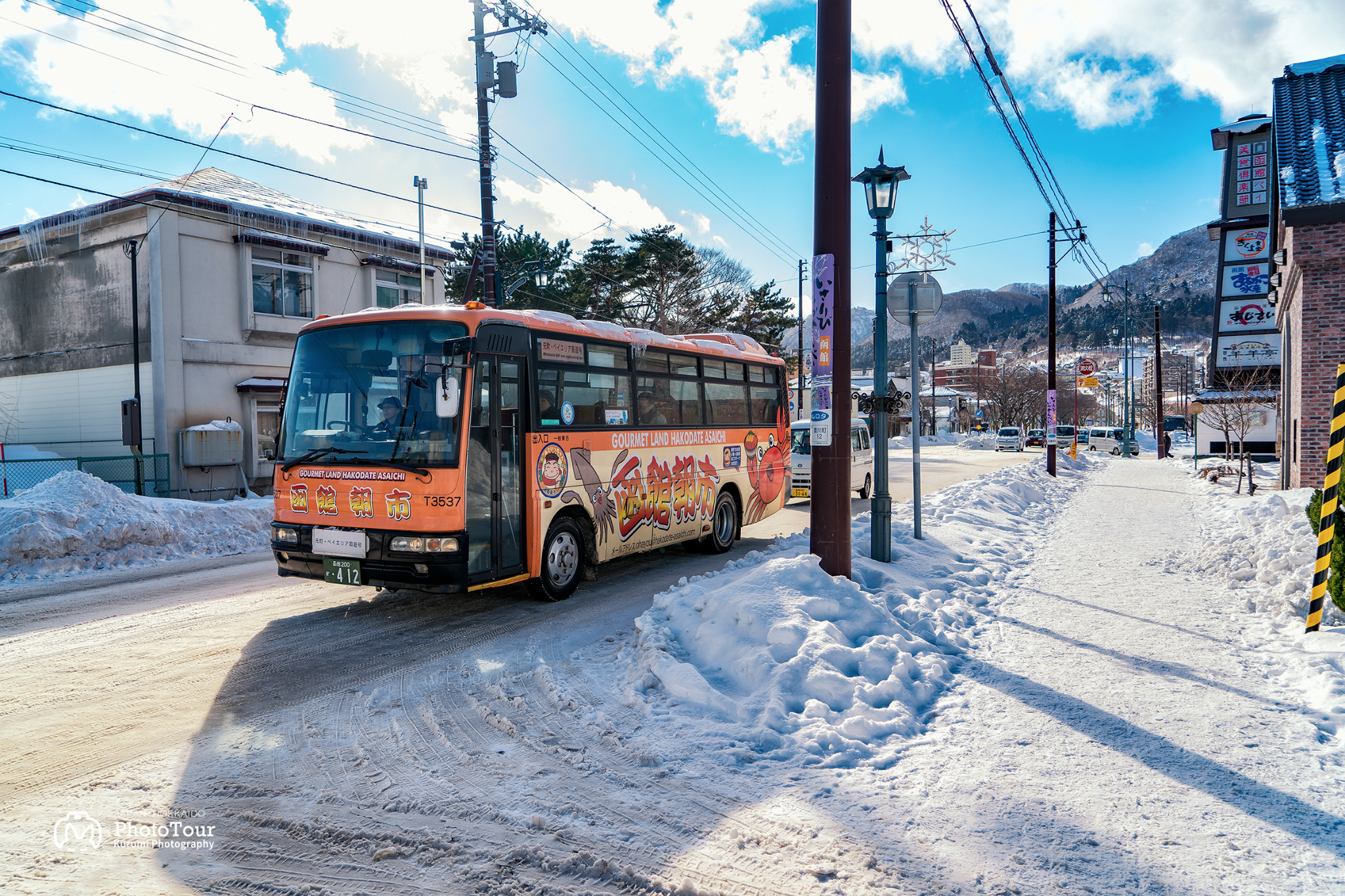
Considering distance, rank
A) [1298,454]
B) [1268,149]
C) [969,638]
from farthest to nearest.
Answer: [1268,149]
[1298,454]
[969,638]

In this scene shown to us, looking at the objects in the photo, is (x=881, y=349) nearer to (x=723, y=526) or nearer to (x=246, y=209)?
(x=723, y=526)

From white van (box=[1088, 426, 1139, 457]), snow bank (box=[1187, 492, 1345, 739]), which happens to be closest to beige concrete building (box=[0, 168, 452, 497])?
snow bank (box=[1187, 492, 1345, 739])

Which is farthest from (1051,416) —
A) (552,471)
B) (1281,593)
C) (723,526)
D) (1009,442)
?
(1009,442)

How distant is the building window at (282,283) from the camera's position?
69.7 feet

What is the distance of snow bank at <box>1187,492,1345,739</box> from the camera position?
17.0 feet

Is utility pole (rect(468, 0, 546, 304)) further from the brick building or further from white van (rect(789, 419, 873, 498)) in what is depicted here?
the brick building

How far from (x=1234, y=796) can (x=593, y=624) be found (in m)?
4.98

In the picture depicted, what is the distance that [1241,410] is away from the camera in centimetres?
2230

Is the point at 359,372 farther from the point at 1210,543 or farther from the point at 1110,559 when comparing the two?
the point at 1210,543

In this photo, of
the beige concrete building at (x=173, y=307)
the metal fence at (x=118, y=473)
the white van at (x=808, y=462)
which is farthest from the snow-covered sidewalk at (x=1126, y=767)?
the metal fence at (x=118, y=473)

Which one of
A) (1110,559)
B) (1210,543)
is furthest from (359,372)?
(1210,543)

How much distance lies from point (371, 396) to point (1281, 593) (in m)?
9.21

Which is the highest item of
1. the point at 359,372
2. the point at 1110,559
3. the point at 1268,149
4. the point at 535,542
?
the point at 1268,149

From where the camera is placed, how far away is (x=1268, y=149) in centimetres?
3400
